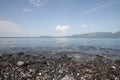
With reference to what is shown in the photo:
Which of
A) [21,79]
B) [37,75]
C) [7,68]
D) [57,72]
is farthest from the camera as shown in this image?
[7,68]

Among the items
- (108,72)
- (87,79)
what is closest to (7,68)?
(87,79)

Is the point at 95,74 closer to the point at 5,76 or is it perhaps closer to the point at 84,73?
the point at 84,73

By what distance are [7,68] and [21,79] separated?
2692 mm

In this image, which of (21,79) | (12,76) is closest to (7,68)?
(12,76)

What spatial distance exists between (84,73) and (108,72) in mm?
2045

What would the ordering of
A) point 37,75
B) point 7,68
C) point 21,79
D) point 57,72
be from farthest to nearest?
point 7,68 < point 57,72 < point 37,75 < point 21,79

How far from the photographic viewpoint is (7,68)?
9.98 metres

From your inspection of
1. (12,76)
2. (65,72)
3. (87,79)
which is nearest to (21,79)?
(12,76)

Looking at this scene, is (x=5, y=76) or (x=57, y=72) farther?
(x=57, y=72)

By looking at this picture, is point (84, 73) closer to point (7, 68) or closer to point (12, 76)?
point (12, 76)

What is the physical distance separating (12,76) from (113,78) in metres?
7.23

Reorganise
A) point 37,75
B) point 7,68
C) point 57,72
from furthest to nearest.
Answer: point 7,68 → point 57,72 → point 37,75

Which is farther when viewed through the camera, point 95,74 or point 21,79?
point 95,74

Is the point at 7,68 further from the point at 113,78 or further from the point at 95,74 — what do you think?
the point at 113,78
